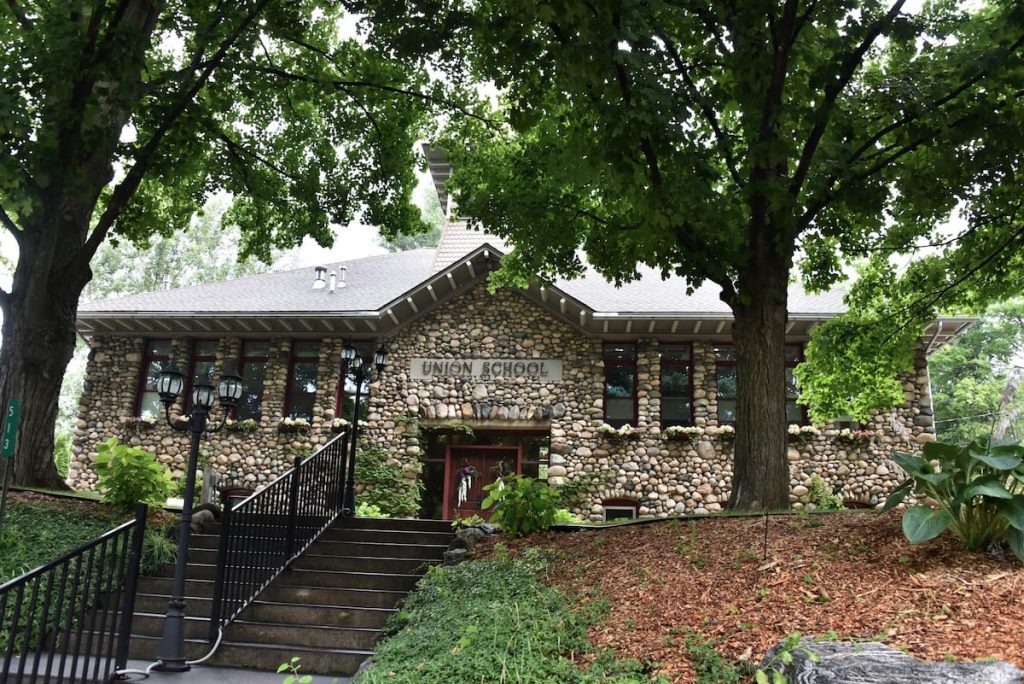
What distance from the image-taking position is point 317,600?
7426 millimetres

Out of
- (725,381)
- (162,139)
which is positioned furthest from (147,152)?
(725,381)

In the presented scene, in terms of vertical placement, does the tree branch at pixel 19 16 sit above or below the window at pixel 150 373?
above

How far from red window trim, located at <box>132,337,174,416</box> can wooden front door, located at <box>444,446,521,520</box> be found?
6.56 meters

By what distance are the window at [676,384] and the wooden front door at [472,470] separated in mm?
3076

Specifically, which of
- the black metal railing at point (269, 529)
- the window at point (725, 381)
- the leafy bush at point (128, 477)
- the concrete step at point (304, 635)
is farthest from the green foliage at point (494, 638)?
the window at point (725, 381)

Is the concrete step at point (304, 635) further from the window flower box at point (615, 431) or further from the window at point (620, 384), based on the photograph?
the window at point (620, 384)

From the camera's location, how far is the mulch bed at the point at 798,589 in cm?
412

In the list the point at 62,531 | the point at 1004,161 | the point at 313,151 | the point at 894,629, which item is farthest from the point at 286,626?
the point at 313,151

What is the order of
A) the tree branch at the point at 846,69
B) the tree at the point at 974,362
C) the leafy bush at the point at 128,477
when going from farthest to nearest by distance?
1. the tree at the point at 974,362
2. the leafy bush at the point at 128,477
3. the tree branch at the point at 846,69

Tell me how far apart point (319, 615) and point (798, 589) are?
4.25m

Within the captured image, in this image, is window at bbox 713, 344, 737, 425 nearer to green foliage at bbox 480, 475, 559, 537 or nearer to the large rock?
green foliage at bbox 480, 475, 559, 537

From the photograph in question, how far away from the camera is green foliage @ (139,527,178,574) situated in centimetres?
791

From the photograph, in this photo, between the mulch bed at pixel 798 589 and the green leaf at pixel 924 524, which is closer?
the mulch bed at pixel 798 589

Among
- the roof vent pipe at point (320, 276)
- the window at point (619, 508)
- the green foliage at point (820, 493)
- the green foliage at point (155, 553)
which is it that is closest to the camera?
the green foliage at point (155, 553)
